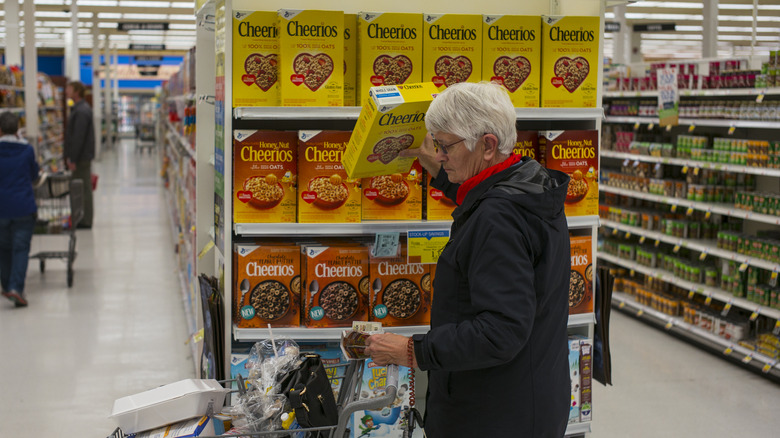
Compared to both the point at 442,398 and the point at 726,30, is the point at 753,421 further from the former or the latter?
the point at 726,30

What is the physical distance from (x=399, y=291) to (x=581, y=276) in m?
0.73

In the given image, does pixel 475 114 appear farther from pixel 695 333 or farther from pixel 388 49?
pixel 695 333

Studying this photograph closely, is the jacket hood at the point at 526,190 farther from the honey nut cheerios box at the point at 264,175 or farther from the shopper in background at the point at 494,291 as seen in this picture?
the honey nut cheerios box at the point at 264,175

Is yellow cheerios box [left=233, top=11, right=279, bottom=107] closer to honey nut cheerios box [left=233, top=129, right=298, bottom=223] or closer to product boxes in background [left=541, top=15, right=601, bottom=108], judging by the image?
honey nut cheerios box [left=233, top=129, right=298, bottom=223]

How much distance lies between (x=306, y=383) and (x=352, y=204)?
79cm

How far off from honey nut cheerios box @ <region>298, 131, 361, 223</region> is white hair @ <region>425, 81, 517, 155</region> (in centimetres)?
81

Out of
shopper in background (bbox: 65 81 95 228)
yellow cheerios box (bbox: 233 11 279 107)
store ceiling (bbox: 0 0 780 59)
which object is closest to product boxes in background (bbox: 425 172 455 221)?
yellow cheerios box (bbox: 233 11 279 107)

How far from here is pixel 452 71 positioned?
9.27 feet

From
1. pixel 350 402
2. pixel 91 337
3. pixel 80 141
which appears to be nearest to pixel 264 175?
pixel 350 402

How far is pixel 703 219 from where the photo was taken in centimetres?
664

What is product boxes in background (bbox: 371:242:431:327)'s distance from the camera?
9.20ft

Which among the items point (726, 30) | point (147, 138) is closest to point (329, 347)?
point (726, 30)

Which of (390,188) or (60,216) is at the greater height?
(390,188)

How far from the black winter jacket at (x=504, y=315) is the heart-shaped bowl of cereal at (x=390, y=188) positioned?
73cm
